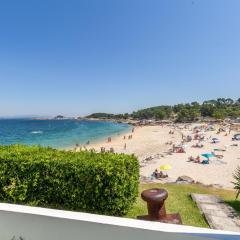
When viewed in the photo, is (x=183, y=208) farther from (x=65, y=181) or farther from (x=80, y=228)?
(x=80, y=228)

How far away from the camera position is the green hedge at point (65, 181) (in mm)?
7062

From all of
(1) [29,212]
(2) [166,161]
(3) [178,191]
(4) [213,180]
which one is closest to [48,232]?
(1) [29,212]

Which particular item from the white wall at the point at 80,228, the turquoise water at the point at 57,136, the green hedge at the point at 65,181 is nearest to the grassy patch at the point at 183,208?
the green hedge at the point at 65,181

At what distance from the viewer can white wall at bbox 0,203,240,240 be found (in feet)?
9.89

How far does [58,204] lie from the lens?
24.3 ft

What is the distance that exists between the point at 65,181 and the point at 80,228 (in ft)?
12.5

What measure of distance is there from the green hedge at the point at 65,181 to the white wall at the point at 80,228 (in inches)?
129

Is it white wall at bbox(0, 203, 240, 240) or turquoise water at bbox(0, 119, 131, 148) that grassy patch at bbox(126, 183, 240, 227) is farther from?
turquoise water at bbox(0, 119, 131, 148)

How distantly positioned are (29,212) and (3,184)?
4.02 metres

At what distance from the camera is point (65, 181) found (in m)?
7.14

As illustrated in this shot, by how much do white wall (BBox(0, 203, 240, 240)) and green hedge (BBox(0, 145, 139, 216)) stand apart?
327 cm

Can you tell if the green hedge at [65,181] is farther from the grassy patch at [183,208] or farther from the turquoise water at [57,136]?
the turquoise water at [57,136]

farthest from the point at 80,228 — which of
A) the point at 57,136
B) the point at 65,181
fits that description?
the point at 57,136

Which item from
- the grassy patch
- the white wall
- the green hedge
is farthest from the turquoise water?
the white wall
